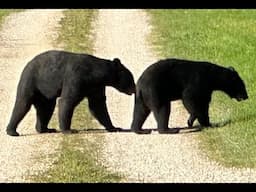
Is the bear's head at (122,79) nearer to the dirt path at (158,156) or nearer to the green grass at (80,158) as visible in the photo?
the dirt path at (158,156)

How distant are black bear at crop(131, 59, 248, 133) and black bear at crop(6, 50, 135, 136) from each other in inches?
14.8

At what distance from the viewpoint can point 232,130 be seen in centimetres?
1437

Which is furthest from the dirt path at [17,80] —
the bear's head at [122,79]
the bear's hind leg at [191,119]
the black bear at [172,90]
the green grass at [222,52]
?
the green grass at [222,52]

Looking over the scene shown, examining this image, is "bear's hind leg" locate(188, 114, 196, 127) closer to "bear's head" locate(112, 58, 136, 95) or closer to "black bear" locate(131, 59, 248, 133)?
"black bear" locate(131, 59, 248, 133)

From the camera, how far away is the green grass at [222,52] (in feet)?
44.1

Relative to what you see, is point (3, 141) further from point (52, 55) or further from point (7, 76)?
point (7, 76)

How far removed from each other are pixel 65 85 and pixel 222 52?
7979mm

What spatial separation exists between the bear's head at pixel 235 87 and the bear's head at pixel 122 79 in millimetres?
1429

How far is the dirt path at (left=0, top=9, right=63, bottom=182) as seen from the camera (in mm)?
12758

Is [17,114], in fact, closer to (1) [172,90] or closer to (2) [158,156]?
(1) [172,90]

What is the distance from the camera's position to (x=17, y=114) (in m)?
14.6

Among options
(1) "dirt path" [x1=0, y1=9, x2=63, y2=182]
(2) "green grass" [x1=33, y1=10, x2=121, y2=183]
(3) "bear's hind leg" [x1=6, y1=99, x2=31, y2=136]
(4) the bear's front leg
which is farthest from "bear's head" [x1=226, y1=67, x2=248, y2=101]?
(3) "bear's hind leg" [x1=6, y1=99, x2=31, y2=136]

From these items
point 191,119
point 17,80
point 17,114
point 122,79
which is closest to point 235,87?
point 191,119
